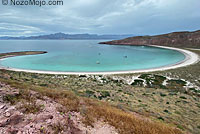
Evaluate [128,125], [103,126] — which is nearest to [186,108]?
[128,125]

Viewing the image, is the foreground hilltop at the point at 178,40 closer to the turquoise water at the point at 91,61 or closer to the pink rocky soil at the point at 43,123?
the turquoise water at the point at 91,61

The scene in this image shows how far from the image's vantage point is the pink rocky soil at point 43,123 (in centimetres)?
357

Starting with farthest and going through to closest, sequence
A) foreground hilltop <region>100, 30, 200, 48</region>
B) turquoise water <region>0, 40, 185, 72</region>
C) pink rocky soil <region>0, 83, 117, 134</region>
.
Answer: foreground hilltop <region>100, 30, 200, 48</region>
turquoise water <region>0, 40, 185, 72</region>
pink rocky soil <region>0, 83, 117, 134</region>

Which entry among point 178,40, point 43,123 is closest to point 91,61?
point 43,123

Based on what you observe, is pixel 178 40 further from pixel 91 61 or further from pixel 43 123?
pixel 43 123

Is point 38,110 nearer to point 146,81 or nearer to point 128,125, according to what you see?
point 128,125

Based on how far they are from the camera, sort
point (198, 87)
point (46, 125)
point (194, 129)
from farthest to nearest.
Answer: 1. point (198, 87)
2. point (194, 129)
3. point (46, 125)

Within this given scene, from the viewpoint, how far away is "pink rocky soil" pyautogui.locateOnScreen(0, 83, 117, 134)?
141 inches

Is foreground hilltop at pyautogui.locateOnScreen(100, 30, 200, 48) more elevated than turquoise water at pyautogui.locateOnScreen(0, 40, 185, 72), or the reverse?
foreground hilltop at pyautogui.locateOnScreen(100, 30, 200, 48)

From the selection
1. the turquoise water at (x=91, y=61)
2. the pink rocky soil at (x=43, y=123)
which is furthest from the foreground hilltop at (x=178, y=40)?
the pink rocky soil at (x=43, y=123)

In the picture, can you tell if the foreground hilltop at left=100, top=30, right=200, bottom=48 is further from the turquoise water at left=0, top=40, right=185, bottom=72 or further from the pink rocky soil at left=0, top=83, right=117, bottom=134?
the pink rocky soil at left=0, top=83, right=117, bottom=134

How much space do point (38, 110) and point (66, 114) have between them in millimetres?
1265

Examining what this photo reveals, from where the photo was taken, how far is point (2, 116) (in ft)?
13.0

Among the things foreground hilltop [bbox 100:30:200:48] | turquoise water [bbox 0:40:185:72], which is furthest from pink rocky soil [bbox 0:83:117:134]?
foreground hilltop [bbox 100:30:200:48]
